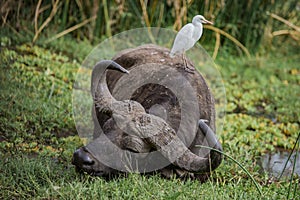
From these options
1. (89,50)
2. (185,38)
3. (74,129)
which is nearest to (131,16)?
(89,50)

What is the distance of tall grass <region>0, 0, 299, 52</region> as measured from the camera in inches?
287

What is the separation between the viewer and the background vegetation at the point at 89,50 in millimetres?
3623

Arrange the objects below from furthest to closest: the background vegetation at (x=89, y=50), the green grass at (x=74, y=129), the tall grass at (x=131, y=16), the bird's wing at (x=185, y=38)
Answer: the tall grass at (x=131, y=16), the bird's wing at (x=185, y=38), the background vegetation at (x=89, y=50), the green grass at (x=74, y=129)

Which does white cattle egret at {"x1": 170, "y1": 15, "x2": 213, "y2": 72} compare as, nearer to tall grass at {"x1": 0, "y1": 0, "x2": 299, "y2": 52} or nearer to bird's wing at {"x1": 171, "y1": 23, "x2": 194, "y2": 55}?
bird's wing at {"x1": 171, "y1": 23, "x2": 194, "y2": 55}

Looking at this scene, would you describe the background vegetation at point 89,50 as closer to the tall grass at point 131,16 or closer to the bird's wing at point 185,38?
the tall grass at point 131,16

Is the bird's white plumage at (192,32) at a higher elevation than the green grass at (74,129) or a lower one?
higher

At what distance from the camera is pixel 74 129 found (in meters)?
5.11

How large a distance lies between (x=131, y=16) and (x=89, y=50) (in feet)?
2.86

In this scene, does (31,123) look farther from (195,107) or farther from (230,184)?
(230,184)

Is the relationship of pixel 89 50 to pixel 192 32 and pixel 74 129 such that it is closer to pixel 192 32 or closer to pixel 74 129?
pixel 74 129

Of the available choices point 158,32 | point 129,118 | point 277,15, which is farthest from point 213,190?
point 277,15

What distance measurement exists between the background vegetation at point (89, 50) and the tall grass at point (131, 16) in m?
0.02

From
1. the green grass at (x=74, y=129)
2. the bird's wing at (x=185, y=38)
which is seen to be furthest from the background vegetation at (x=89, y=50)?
the bird's wing at (x=185, y=38)

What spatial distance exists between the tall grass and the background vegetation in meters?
0.02
